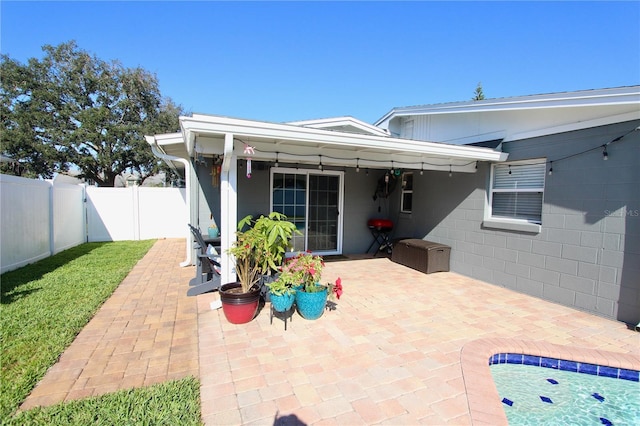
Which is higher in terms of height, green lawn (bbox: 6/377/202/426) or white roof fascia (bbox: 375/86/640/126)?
white roof fascia (bbox: 375/86/640/126)

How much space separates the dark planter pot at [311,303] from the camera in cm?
372

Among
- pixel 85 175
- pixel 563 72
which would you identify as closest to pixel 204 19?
pixel 563 72

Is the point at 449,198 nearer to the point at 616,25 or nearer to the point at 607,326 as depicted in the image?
the point at 607,326

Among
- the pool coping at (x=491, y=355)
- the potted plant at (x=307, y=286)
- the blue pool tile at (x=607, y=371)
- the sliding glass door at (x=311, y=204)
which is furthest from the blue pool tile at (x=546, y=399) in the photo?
the sliding glass door at (x=311, y=204)

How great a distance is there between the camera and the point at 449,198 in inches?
255

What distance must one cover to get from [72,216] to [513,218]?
1093cm

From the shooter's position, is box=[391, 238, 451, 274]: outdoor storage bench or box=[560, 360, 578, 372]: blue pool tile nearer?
box=[560, 360, 578, 372]: blue pool tile

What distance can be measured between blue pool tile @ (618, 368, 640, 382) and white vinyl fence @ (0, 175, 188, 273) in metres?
8.96

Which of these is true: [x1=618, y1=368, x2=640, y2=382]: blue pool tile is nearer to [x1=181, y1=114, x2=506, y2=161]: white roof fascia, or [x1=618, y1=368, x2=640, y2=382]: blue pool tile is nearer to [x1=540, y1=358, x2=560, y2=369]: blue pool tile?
[x1=540, y1=358, x2=560, y2=369]: blue pool tile

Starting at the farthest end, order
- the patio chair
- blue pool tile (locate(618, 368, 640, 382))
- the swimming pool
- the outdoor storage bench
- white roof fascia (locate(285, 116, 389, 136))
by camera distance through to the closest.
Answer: white roof fascia (locate(285, 116, 389, 136)), the outdoor storage bench, the patio chair, blue pool tile (locate(618, 368, 640, 382)), the swimming pool

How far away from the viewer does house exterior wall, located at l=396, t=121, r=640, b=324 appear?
3826 mm

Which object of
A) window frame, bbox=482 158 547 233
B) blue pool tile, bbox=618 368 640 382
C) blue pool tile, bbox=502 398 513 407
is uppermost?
window frame, bbox=482 158 547 233

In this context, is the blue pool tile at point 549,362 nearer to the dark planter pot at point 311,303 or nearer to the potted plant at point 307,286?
the potted plant at point 307,286

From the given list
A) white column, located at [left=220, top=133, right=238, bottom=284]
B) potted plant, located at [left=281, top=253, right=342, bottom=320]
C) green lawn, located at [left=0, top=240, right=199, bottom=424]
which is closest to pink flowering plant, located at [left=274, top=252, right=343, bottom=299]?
potted plant, located at [left=281, top=253, right=342, bottom=320]
